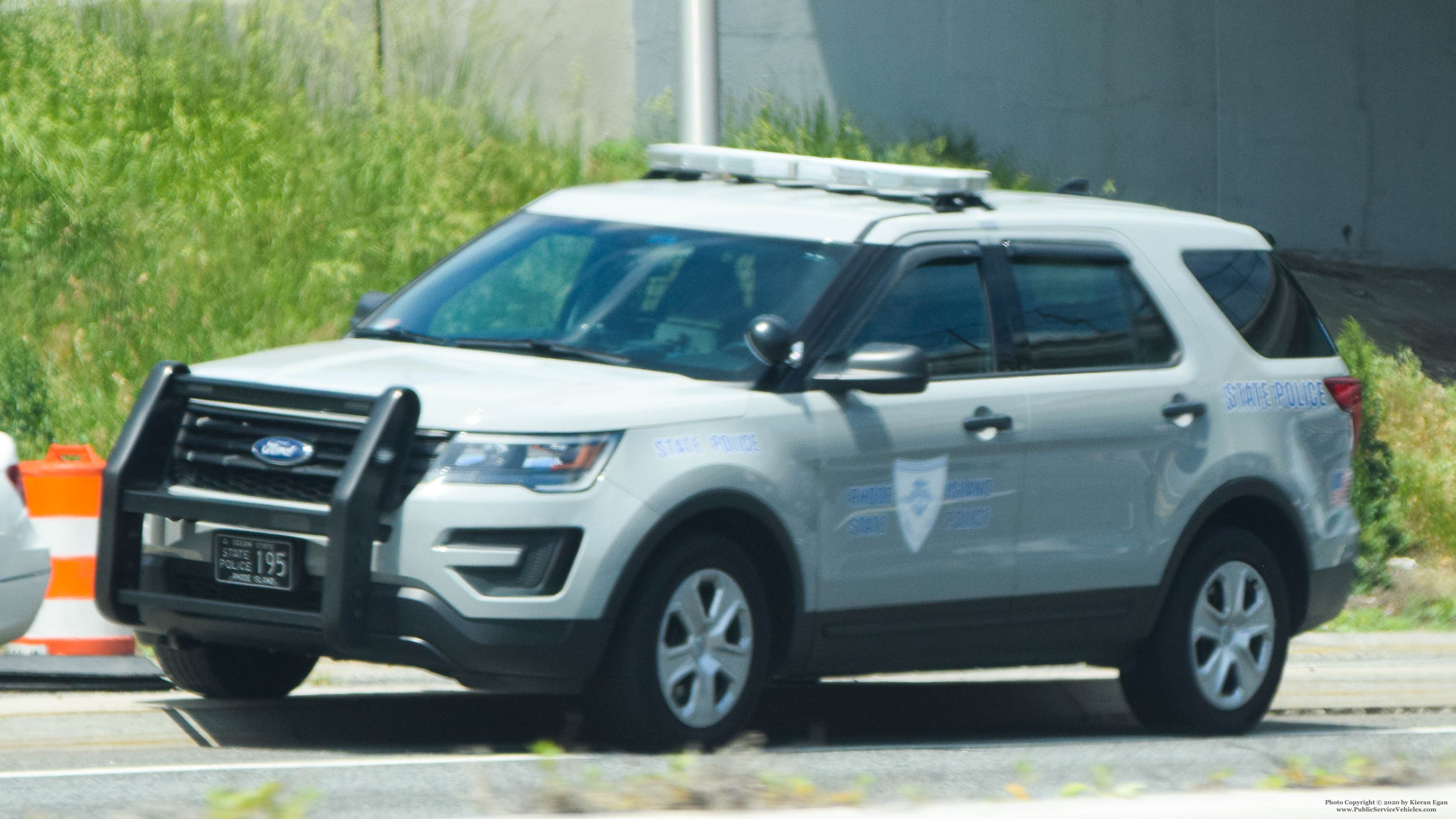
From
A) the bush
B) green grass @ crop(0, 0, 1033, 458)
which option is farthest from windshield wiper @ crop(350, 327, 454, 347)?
the bush

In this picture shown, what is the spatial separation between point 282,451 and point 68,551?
1.94 m

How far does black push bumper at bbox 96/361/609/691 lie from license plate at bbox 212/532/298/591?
65 mm

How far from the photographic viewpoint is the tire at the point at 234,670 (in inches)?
303

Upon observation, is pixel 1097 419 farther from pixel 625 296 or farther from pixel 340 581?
pixel 340 581

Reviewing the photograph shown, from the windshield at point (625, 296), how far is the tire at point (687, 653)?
2.12 ft

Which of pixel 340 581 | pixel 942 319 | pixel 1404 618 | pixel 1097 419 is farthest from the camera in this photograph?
pixel 1404 618

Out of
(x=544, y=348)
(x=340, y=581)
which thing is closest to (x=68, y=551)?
(x=544, y=348)

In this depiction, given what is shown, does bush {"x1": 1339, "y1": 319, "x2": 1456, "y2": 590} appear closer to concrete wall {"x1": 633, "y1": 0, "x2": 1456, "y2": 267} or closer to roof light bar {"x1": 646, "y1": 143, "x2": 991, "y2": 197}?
concrete wall {"x1": 633, "y1": 0, "x2": 1456, "y2": 267}

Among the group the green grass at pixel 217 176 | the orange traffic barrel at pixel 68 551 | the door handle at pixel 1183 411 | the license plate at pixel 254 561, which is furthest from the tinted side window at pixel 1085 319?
the green grass at pixel 217 176

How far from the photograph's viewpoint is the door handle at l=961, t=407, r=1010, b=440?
7.50m

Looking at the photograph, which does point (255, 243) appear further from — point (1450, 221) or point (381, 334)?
point (1450, 221)

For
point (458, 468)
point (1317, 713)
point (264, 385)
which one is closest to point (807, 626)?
point (458, 468)

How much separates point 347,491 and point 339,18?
10.3 m

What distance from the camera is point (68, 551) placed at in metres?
8.22
